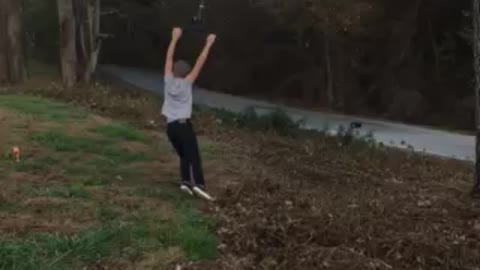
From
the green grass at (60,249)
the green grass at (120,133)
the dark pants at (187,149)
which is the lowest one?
the green grass at (120,133)

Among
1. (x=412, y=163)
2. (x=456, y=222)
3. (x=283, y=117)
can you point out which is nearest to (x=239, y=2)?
(x=283, y=117)

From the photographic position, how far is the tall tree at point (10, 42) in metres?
31.7

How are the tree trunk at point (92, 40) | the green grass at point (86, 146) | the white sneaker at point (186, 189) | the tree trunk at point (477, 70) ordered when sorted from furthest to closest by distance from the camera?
the tree trunk at point (92, 40) < the green grass at point (86, 146) < the tree trunk at point (477, 70) < the white sneaker at point (186, 189)

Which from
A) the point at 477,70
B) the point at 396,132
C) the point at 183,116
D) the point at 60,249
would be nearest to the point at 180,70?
the point at 183,116

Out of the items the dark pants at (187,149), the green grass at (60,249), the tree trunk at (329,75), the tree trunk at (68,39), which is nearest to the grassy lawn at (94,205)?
the green grass at (60,249)

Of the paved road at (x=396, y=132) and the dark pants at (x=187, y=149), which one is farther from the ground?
the dark pants at (x=187, y=149)

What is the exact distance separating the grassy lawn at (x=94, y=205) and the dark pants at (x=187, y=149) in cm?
26

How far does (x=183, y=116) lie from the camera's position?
396 inches

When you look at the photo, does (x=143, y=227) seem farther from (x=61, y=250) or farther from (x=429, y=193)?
(x=429, y=193)

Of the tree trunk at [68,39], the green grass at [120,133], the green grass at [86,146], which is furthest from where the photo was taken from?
the tree trunk at [68,39]

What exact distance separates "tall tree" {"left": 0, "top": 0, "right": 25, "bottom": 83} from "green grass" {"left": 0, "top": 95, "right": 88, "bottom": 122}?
10.6 metres

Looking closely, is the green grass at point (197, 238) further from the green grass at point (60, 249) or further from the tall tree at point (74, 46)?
the tall tree at point (74, 46)

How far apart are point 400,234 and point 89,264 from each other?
2875 mm

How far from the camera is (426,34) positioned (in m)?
38.8
